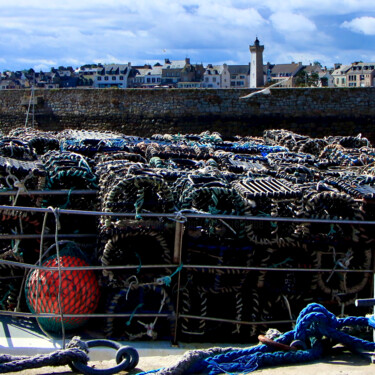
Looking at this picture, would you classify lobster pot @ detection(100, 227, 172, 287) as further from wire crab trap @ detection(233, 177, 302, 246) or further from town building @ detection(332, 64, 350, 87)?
town building @ detection(332, 64, 350, 87)

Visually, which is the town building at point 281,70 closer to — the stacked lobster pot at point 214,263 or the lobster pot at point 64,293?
the stacked lobster pot at point 214,263

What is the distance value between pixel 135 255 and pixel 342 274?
1.48m

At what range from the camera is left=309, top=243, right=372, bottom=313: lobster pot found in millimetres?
4051

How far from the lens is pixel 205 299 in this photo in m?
3.93

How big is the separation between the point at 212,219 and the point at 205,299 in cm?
55

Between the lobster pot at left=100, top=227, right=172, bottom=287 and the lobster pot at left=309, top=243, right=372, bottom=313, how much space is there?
3.48 ft

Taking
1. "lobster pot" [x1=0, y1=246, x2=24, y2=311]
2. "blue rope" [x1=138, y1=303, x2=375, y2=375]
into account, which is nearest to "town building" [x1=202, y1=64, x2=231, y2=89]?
"lobster pot" [x1=0, y1=246, x2=24, y2=311]

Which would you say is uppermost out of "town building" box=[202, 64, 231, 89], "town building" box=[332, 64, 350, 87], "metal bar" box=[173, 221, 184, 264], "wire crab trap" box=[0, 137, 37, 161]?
"town building" box=[202, 64, 231, 89]

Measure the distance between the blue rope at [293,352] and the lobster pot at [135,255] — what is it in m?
1.20

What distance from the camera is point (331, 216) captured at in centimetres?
418

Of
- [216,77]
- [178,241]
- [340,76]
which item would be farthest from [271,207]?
[216,77]

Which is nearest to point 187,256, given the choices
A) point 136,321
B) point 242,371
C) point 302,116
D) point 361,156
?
point 136,321

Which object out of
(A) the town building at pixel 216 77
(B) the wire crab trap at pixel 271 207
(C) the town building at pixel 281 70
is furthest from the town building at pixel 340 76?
(B) the wire crab trap at pixel 271 207

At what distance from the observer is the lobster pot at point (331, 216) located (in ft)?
13.3
